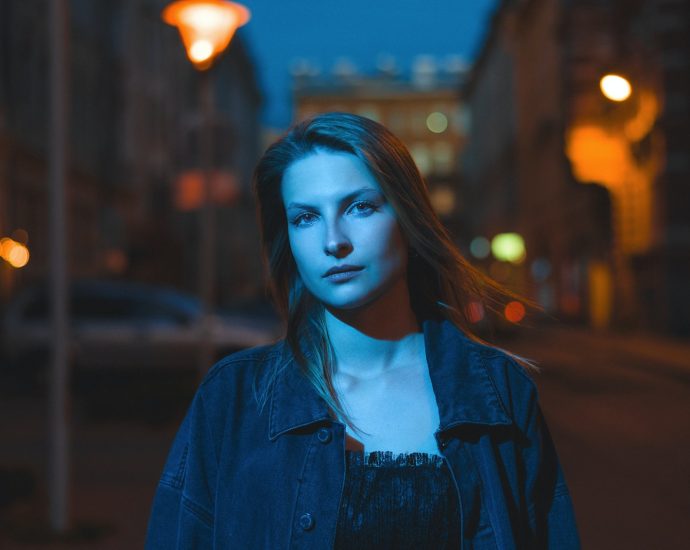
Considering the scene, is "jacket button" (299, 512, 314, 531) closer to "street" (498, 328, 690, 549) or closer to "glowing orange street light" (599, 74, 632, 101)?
"street" (498, 328, 690, 549)

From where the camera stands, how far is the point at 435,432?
6.72 ft

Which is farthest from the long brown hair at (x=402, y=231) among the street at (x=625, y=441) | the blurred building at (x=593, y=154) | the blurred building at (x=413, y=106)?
the blurred building at (x=413, y=106)

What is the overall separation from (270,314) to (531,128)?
37121mm

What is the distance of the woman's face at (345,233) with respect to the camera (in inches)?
81.1

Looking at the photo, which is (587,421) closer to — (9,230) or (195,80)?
(9,230)

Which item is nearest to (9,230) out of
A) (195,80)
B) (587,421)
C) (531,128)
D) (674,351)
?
(674,351)

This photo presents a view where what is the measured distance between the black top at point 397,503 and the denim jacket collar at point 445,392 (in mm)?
94

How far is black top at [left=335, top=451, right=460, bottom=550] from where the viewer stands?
6.50ft

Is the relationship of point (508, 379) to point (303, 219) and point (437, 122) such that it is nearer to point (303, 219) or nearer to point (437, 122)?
point (303, 219)

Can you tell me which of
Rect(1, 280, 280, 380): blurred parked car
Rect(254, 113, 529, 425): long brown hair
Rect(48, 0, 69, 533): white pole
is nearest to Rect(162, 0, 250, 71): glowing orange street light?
Rect(48, 0, 69, 533): white pole

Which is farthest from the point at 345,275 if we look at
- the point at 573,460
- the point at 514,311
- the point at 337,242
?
the point at 514,311

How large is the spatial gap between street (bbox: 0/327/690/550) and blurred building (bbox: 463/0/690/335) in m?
2.22

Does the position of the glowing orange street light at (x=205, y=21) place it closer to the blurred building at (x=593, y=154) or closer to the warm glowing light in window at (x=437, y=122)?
the blurred building at (x=593, y=154)

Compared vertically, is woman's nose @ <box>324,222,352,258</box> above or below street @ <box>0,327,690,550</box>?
below
